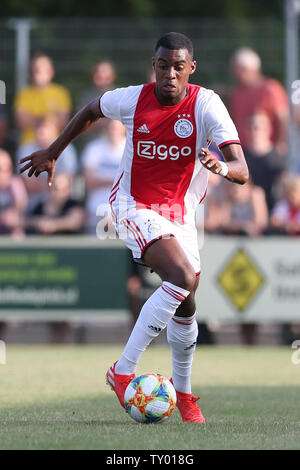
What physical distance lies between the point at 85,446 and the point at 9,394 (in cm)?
300

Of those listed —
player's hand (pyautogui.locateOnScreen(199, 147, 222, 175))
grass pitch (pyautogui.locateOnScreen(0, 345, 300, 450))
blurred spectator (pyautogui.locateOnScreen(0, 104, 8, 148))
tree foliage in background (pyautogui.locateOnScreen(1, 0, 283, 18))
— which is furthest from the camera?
tree foliage in background (pyautogui.locateOnScreen(1, 0, 283, 18))

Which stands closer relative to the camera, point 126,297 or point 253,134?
point 126,297

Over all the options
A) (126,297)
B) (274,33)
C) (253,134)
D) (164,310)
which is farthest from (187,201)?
(274,33)

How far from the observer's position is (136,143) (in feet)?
22.3

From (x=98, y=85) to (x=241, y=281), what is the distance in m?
3.87

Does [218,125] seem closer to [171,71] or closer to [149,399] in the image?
[171,71]

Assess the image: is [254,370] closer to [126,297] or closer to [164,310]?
[126,297]

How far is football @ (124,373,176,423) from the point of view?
6.33m

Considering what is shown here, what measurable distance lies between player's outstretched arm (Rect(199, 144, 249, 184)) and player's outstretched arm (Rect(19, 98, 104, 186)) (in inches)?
42.5

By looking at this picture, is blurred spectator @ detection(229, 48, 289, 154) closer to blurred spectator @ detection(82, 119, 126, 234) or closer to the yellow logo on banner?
blurred spectator @ detection(82, 119, 126, 234)

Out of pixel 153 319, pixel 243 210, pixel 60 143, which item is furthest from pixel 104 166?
pixel 153 319

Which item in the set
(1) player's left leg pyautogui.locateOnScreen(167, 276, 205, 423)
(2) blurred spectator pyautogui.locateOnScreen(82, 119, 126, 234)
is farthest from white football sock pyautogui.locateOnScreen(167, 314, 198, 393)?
(2) blurred spectator pyautogui.locateOnScreen(82, 119, 126, 234)

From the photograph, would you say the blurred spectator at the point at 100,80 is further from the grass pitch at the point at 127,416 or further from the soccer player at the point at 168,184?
the soccer player at the point at 168,184

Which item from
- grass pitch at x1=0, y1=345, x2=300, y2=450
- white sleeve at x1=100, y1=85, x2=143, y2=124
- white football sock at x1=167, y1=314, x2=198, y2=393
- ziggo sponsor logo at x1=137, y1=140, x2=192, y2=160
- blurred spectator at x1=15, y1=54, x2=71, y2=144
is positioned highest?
blurred spectator at x1=15, y1=54, x2=71, y2=144
